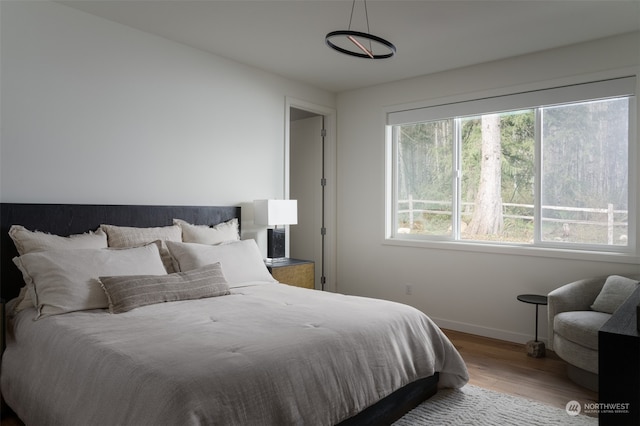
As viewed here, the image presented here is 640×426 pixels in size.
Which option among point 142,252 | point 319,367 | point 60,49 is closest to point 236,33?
point 60,49

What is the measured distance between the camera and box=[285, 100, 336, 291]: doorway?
535 centimetres

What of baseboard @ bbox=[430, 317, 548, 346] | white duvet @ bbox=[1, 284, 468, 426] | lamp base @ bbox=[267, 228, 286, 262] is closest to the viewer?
white duvet @ bbox=[1, 284, 468, 426]

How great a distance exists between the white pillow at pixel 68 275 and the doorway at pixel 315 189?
115 inches

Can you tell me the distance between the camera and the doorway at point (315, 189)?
5.35 m

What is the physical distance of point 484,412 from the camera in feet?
8.45

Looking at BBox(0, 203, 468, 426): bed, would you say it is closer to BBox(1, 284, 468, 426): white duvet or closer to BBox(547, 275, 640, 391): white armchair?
BBox(1, 284, 468, 426): white duvet

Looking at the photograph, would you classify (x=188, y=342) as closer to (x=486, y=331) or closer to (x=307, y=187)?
(x=486, y=331)

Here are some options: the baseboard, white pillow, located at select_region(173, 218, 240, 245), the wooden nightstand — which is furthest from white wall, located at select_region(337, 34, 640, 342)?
white pillow, located at select_region(173, 218, 240, 245)

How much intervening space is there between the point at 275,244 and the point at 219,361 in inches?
103

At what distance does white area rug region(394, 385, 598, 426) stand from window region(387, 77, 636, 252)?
5.59 feet

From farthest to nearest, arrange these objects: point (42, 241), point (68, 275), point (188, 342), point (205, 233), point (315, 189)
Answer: point (315, 189) → point (205, 233) → point (42, 241) → point (68, 275) → point (188, 342)

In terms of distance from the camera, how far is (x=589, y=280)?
3.43 metres

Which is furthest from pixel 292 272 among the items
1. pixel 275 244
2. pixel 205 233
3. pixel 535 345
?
pixel 535 345

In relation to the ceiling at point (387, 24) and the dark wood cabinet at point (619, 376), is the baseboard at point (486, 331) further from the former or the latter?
the dark wood cabinet at point (619, 376)
